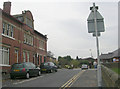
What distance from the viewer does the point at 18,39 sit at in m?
24.2

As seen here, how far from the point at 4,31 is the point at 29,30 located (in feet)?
27.2

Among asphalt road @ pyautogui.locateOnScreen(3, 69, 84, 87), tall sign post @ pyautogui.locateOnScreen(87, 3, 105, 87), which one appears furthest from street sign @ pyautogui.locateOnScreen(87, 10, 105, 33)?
asphalt road @ pyautogui.locateOnScreen(3, 69, 84, 87)

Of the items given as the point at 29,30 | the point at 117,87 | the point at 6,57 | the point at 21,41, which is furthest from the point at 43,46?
the point at 117,87

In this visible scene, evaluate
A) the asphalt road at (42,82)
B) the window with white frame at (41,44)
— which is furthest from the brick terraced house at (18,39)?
the asphalt road at (42,82)

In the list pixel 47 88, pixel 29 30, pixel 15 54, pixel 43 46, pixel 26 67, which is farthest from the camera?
pixel 43 46

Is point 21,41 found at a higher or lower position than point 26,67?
higher

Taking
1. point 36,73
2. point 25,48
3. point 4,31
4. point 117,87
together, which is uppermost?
point 4,31

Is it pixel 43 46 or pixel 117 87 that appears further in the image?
pixel 43 46

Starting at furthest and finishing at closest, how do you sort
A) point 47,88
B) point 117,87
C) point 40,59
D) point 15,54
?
1. point 40,59
2. point 15,54
3. point 47,88
4. point 117,87

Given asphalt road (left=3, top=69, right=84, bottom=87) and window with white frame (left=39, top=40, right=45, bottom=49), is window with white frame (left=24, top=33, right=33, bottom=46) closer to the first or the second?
window with white frame (left=39, top=40, right=45, bottom=49)

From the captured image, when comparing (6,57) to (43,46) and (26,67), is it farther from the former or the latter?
(43,46)

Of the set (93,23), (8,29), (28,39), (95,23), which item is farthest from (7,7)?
(95,23)

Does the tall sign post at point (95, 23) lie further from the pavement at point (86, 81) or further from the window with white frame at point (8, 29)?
the window with white frame at point (8, 29)

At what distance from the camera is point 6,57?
68.3 ft
